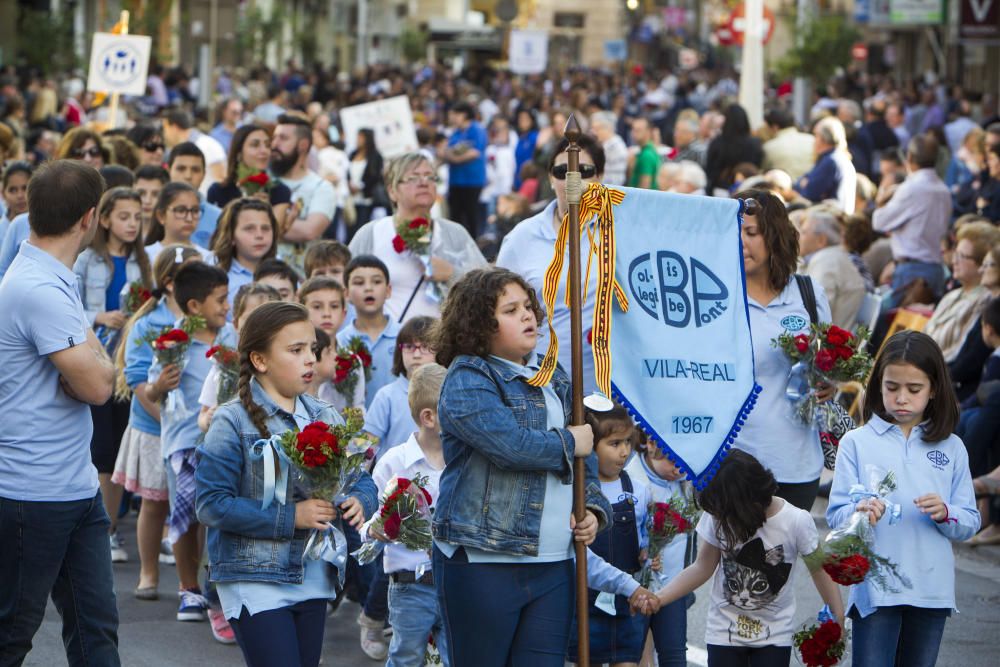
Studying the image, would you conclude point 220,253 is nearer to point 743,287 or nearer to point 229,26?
point 743,287

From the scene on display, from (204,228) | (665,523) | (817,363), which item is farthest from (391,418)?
(204,228)

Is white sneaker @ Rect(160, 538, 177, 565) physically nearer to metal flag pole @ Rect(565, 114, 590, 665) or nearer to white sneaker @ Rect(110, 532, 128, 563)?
white sneaker @ Rect(110, 532, 128, 563)

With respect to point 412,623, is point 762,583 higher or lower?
higher

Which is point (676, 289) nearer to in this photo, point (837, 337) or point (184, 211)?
point (837, 337)

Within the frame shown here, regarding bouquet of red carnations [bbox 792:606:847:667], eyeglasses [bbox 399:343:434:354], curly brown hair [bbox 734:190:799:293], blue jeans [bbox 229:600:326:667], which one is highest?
curly brown hair [bbox 734:190:799:293]

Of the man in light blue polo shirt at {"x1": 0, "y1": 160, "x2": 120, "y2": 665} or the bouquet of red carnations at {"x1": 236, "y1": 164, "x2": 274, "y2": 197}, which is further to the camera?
the bouquet of red carnations at {"x1": 236, "y1": 164, "x2": 274, "y2": 197}

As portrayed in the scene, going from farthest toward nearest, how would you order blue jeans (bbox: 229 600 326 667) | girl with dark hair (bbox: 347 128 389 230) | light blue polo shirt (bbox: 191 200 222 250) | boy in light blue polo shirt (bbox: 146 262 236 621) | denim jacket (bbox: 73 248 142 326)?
girl with dark hair (bbox: 347 128 389 230) < light blue polo shirt (bbox: 191 200 222 250) < denim jacket (bbox: 73 248 142 326) < boy in light blue polo shirt (bbox: 146 262 236 621) < blue jeans (bbox: 229 600 326 667)

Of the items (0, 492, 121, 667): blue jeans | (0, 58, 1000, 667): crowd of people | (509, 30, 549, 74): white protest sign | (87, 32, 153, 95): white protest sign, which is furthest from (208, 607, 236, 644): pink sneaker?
(509, 30, 549, 74): white protest sign

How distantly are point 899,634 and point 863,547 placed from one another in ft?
1.73

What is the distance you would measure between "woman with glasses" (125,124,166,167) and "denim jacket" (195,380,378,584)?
768 cm

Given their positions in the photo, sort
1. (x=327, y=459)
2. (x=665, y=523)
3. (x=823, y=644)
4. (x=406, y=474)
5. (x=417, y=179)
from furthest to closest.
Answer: (x=417, y=179), (x=406, y=474), (x=665, y=523), (x=823, y=644), (x=327, y=459)

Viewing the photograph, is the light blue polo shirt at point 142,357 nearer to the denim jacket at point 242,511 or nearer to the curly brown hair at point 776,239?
the denim jacket at point 242,511

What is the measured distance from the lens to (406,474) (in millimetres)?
6652

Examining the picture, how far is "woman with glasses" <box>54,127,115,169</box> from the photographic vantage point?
1143 centimetres
